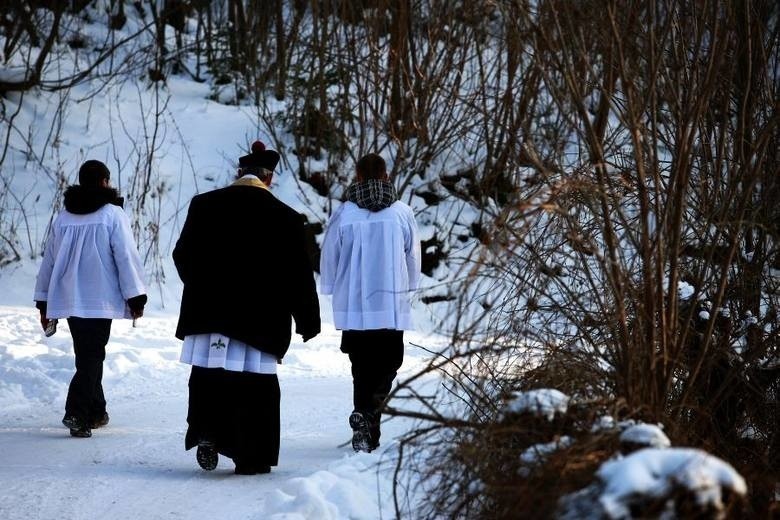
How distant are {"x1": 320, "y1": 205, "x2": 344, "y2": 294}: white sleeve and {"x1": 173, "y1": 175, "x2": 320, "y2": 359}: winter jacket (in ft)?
2.82

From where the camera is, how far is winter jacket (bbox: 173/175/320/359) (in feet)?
23.8

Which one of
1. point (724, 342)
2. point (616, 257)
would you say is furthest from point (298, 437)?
point (616, 257)

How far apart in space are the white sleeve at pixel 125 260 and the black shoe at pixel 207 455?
5.84 feet

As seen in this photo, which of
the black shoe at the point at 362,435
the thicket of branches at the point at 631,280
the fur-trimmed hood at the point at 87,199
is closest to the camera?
the thicket of branches at the point at 631,280

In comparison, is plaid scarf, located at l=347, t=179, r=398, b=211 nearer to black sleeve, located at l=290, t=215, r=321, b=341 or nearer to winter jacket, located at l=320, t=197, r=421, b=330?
A: winter jacket, located at l=320, t=197, r=421, b=330

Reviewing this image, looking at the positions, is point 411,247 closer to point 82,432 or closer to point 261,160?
point 261,160

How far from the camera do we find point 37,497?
655 cm

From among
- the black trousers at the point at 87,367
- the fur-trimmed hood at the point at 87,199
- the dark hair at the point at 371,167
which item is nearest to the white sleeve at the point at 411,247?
the dark hair at the point at 371,167

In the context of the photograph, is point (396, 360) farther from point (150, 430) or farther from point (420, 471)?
point (420, 471)

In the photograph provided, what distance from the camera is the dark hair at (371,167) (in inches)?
319

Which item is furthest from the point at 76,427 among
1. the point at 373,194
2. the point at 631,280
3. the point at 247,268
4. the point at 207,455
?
the point at 631,280

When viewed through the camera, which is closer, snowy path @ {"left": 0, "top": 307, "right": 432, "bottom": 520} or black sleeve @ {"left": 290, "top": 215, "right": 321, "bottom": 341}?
snowy path @ {"left": 0, "top": 307, "right": 432, "bottom": 520}

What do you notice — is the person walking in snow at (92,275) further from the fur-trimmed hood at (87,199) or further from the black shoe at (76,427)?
the black shoe at (76,427)

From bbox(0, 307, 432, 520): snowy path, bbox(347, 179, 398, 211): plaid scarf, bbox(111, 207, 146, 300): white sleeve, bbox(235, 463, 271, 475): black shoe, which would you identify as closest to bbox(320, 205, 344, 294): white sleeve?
bbox(347, 179, 398, 211): plaid scarf
